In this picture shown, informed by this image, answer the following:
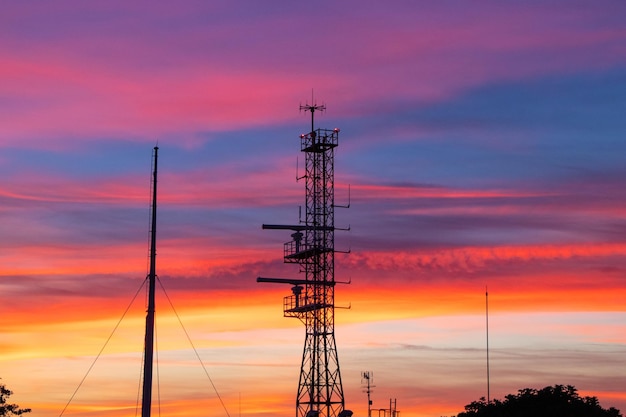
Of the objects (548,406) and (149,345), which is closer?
(149,345)

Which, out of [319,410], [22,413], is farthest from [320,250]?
[22,413]

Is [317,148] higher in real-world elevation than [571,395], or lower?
higher

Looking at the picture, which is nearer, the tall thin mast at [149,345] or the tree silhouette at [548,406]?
the tall thin mast at [149,345]

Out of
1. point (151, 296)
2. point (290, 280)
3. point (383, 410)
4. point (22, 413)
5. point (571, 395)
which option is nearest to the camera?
point (151, 296)

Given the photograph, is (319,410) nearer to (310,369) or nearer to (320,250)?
(310,369)

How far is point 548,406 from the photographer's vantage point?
101250mm

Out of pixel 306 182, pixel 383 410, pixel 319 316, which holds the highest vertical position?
pixel 306 182

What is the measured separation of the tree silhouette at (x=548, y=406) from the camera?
3907 inches

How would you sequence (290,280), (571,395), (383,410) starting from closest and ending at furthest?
(571,395) < (290,280) < (383,410)

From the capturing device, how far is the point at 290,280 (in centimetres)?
12281

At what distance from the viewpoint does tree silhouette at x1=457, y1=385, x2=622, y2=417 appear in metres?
99.2

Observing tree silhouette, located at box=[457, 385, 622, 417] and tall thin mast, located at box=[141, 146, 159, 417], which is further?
tree silhouette, located at box=[457, 385, 622, 417]

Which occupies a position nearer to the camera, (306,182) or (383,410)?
(306,182)

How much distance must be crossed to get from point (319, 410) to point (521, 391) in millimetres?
19746
